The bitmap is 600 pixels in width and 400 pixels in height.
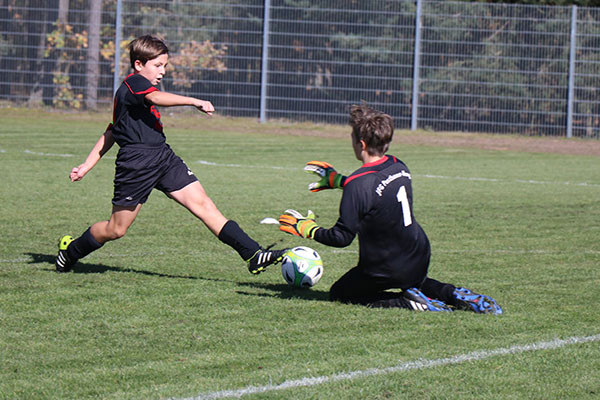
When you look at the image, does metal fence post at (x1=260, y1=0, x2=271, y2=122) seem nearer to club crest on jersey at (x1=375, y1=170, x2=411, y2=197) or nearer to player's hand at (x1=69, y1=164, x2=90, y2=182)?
player's hand at (x1=69, y1=164, x2=90, y2=182)

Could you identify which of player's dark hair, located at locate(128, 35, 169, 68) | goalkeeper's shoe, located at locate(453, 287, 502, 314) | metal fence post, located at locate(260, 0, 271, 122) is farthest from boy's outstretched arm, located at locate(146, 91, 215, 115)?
metal fence post, located at locate(260, 0, 271, 122)

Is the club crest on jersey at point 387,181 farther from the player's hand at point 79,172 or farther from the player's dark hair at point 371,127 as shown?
the player's hand at point 79,172

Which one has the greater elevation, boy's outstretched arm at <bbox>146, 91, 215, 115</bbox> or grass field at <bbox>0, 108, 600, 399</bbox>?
boy's outstretched arm at <bbox>146, 91, 215, 115</bbox>

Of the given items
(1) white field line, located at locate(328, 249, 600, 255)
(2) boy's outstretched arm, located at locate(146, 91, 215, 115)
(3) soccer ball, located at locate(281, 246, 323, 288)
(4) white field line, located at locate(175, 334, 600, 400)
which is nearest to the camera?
(4) white field line, located at locate(175, 334, 600, 400)

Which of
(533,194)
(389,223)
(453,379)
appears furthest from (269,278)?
(533,194)

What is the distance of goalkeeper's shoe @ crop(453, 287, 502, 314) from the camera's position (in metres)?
5.52

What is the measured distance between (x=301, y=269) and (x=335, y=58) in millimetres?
16756

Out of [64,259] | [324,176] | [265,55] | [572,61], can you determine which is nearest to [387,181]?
[324,176]

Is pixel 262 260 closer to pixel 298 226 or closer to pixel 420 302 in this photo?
pixel 298 226

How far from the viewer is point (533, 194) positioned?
40.1 feet

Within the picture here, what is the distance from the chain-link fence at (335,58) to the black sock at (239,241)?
53.6 ft

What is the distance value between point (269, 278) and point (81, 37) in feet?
56.9

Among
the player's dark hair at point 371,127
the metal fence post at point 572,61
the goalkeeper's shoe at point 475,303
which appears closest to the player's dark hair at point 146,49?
the player's dark hair at point 371,127

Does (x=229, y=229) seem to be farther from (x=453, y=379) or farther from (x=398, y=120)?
(x=398, y=120)
